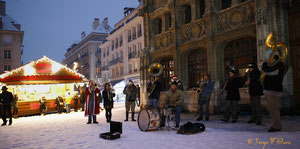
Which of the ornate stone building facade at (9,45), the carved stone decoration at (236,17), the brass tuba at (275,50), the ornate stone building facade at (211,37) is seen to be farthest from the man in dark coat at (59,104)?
the ornate stone building facade at (9,45)

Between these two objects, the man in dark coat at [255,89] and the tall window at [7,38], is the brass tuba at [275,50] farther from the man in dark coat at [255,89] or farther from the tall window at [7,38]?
the tall window at [7,38]

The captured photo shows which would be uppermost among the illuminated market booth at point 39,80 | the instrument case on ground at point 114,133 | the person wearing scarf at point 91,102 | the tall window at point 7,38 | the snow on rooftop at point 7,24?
the snow on rooftop at point 7,24

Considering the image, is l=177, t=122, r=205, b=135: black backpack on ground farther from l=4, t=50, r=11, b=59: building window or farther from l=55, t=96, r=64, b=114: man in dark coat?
l=4, t=50, r=11, b=59: building window

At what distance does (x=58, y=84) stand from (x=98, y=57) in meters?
40.7

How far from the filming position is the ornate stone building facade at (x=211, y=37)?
9297 millimetres

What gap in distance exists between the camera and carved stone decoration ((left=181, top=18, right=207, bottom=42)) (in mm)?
12594

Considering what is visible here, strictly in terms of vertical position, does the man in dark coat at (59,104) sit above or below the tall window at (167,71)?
below

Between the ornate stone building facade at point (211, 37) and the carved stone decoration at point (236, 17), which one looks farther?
the carved stone decoration at point (236, 17)

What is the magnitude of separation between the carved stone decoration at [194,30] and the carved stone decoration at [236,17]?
949 mm

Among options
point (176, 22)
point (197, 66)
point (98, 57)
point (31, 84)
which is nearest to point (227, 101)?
point (197, 66)

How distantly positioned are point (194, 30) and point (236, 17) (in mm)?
2768

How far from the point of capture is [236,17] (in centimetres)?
1085

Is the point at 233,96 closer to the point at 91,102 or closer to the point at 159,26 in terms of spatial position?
the point at 91,102

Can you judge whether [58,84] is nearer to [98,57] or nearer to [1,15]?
[1,15]
